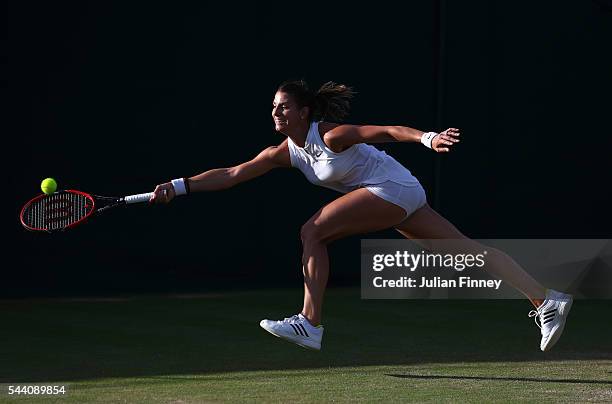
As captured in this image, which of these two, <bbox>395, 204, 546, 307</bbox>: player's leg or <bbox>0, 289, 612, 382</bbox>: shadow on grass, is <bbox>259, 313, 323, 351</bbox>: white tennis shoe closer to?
<bbox>0, 289, 612, 382</bbox>: shadow on grass

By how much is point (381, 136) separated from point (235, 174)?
0.99 meters

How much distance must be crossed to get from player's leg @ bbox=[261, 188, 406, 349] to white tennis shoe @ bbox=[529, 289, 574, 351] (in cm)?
84

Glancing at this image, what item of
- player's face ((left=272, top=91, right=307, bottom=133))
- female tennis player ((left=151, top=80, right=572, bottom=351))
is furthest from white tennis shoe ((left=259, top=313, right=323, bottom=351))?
player's face ((left=272, top=91, right=307, bottom=133))

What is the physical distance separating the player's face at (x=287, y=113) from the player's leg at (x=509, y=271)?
72 centimetres

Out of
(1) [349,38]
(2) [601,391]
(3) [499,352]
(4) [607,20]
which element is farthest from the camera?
(4) [607,20]

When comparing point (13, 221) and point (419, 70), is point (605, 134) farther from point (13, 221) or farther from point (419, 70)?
point (13, 221)

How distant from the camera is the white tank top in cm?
575

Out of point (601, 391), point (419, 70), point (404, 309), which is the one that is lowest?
point (404, 309)

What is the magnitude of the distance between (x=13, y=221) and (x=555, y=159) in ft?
15.9

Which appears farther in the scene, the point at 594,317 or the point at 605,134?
the point at 605,134

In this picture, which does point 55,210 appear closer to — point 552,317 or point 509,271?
point 509,271

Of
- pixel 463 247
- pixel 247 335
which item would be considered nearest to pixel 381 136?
pixel 463 247

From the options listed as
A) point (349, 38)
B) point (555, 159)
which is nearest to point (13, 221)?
point (349, 38)

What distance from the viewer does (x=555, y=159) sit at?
11.0 m
